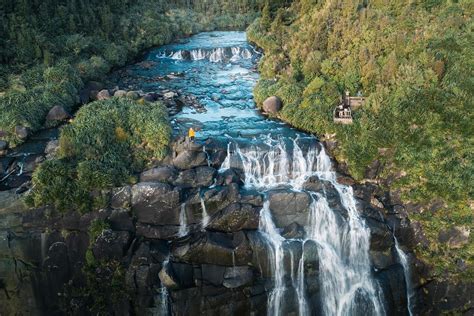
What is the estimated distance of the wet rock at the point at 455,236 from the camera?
21.4 metres

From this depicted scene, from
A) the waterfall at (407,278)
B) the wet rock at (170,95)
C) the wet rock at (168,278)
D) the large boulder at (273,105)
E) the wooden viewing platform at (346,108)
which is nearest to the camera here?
the wet rock at (168,278)

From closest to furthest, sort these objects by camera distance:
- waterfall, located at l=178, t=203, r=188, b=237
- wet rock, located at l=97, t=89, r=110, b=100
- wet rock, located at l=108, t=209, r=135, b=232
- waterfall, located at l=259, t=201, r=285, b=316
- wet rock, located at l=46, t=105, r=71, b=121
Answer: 1. waterfall, located at l=259, t=201, r=285, b=316
2. wet rock, located at l=108, t=209, r=135, b=232
3. waterfall, located at l=178, t=203, r=188, b=237
4. wet rock, located at l=46, t=105, r=71, b=121
5. wet rock, located at l=97, t=89, r=110, b=100

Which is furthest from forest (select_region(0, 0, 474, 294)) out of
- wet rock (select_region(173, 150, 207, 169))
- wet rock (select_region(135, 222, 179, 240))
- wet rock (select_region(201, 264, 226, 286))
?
wet rock (select_region(201, 264, 226, 286))

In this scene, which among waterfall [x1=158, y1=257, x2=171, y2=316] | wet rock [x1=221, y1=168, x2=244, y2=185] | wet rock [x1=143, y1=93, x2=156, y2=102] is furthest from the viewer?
wet rock [x1=143, y1=93, x2=156, y2=102]

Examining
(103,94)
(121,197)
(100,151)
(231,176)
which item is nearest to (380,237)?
(231,176)

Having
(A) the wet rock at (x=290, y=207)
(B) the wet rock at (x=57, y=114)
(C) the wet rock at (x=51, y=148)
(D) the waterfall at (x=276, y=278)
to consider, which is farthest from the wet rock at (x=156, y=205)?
(B) the wet rock at (x=57, y=114)

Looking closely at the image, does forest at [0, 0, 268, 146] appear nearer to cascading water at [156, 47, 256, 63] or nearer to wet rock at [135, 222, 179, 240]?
cascading water at [156, 47, 256, 63]

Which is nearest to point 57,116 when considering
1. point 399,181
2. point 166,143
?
point 166,143

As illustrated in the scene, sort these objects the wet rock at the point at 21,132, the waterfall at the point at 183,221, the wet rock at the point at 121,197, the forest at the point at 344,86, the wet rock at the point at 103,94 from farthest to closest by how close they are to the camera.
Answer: the wet rock at the point at 103,94 < the wet rock at the point at 21,132 < the forest at the point at 344,86 < the wet rock at the point at 121,197 < the waterfall at the point at 183,221

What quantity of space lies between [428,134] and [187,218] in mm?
15404

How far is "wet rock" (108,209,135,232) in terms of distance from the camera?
2239 centimetres

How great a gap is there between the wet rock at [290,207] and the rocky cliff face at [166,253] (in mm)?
56

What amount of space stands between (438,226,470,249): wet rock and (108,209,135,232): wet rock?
54.3 ft

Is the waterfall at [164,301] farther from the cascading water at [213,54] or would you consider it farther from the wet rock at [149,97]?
the cascading water at [213,54]
